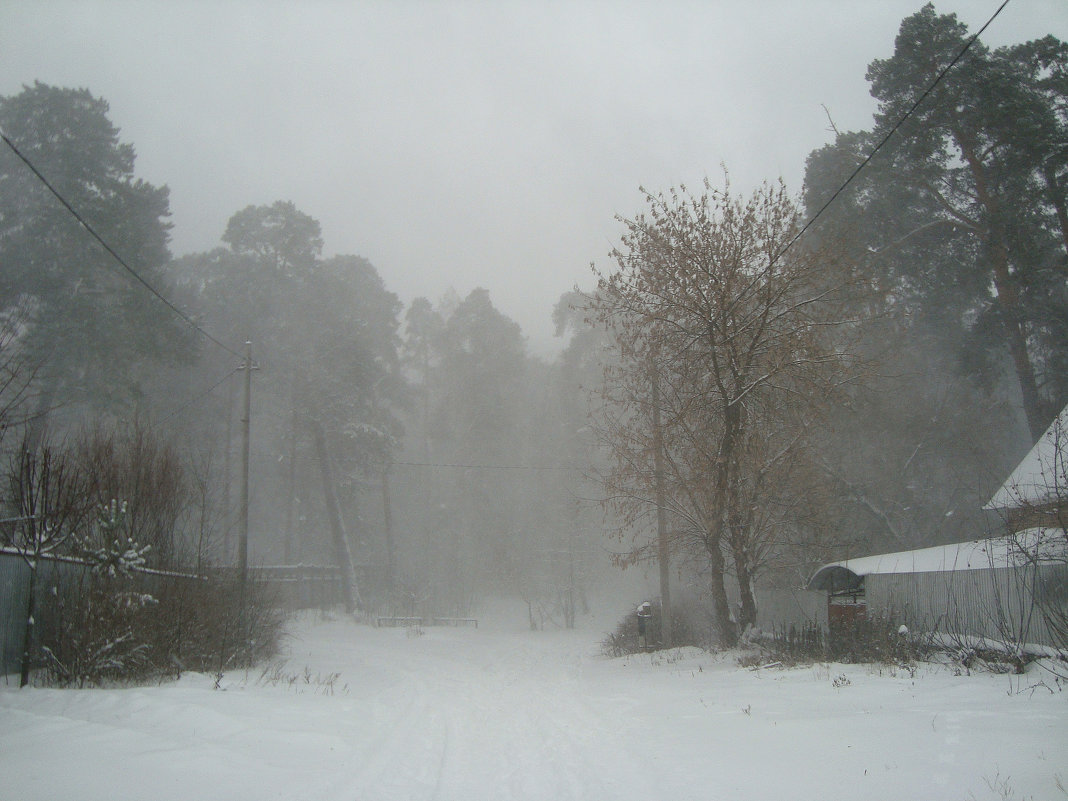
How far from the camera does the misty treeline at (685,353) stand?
51.5 feet

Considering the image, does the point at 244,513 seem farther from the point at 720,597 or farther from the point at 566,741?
the point at 566,741

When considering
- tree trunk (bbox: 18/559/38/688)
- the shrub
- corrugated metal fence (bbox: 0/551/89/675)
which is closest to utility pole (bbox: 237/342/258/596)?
the shrub

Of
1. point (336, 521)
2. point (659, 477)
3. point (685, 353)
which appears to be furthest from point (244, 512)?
point (336, 521)

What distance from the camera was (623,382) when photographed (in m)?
18.2

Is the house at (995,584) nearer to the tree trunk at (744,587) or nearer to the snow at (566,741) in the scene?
the snow at (566,741)

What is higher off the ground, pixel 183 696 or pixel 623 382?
pixel 623 382

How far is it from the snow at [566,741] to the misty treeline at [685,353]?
13.7 ft

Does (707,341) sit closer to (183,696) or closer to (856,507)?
(183,696)

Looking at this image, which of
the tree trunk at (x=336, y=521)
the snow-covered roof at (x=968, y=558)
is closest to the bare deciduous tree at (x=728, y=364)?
the snow-covered roof at (x=968, y=558)

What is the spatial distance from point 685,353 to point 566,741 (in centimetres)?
942

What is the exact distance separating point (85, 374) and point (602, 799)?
24148mm

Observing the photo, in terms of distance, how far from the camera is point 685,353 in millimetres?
16078

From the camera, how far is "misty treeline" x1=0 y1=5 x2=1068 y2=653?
15.7 meters

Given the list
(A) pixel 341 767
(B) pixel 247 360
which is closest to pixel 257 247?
(B) pixel 247 360
